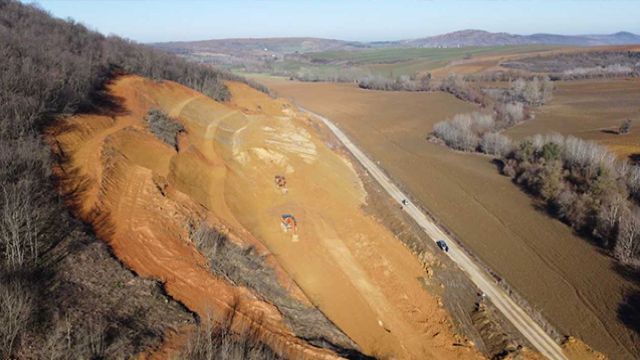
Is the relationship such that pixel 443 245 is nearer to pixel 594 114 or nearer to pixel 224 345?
pixel 224 345

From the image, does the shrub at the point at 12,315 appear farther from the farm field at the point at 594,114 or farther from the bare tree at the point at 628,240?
the farm field at the point at 594,114

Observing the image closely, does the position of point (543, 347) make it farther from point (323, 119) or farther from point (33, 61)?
point (323, 119)

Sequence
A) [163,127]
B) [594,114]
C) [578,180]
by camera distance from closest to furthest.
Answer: [163,127] < [578,180] < [594,114]

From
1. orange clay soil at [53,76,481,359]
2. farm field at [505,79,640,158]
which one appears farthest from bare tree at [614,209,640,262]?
farm field at [505,79,640,158]

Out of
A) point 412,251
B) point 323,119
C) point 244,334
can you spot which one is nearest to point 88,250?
point 244,334

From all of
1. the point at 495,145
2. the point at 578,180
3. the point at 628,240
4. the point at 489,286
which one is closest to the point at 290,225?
the point at 489,286
